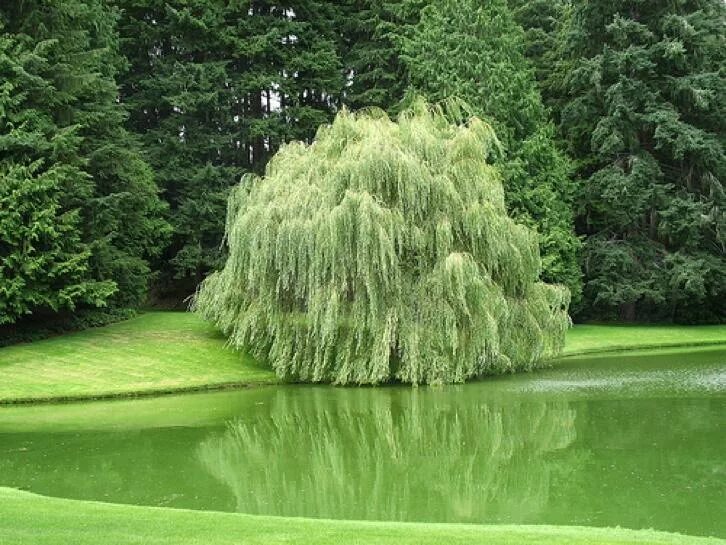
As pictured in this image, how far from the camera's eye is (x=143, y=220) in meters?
22.9

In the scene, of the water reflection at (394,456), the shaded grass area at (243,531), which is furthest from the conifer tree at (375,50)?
the shaded grass area at (243,531)

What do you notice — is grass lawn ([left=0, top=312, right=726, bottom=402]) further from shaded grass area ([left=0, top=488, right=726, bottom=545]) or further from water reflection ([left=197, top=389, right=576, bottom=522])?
shaded grass area ([left=0, top=488, right=726, bottom=545])

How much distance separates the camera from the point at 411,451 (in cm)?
1134

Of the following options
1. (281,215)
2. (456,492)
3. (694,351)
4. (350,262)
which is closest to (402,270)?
(350,262)

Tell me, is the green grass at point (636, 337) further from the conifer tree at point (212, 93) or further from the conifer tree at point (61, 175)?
the conifer tree at point (61, 175)

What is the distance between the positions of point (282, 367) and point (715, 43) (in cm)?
2215

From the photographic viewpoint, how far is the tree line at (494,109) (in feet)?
91.6

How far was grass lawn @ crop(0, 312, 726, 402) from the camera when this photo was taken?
16.9m

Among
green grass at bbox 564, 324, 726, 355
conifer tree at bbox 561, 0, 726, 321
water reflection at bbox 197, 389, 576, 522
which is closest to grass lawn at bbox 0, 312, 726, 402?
green grass at bbox 564, 324, 726, 355

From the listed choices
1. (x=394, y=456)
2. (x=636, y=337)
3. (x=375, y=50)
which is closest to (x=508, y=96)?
(x=375, y=50)

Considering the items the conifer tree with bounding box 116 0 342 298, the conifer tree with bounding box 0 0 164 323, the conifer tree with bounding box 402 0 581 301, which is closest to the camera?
the conifer tree with bounding box 0 0 164 323

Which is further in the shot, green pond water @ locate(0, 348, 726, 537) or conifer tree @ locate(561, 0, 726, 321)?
conifer tree @ locate(561, 0, 726, 321)

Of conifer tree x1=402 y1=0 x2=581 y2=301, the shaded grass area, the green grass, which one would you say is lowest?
the green grass

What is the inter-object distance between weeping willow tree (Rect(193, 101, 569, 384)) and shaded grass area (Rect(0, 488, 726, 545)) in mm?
9727
